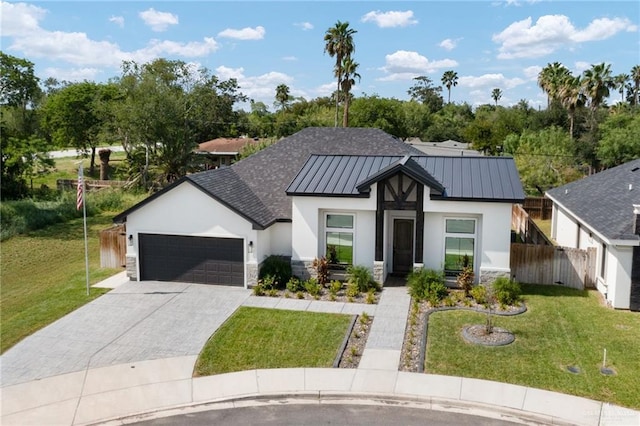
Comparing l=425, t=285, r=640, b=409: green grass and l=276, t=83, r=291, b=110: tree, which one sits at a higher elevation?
l=276, t=83, r=291, b=110: tree

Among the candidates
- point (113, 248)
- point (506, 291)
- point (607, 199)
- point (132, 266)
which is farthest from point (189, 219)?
point (607, 199)

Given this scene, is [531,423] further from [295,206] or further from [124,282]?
[124,282]

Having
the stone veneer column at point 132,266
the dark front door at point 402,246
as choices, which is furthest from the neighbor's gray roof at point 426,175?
the stone veneer column at point 132,266

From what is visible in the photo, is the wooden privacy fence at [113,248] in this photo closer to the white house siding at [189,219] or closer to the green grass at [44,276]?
the green grass at [44,276]

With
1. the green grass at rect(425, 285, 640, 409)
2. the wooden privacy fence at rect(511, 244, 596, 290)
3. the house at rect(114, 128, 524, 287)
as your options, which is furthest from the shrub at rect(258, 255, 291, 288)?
the wooden privacy fence at rect(511, 244, 596, 290)

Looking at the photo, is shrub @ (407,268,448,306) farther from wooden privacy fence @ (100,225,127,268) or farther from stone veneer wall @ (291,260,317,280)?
wooden privacy fence @ (100,225,127,268)

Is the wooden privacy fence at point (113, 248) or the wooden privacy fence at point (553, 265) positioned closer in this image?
the wooden privacy fence at point (553, 265)

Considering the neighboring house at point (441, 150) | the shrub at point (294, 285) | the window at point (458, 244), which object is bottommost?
the shrub at point (294, 285)
